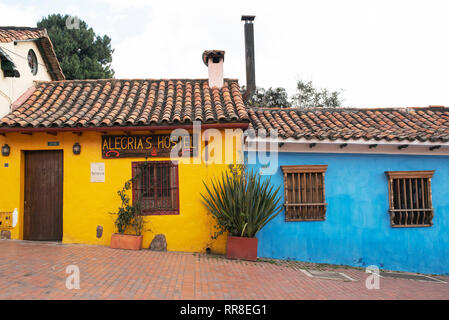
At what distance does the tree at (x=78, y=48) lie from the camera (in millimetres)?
21438

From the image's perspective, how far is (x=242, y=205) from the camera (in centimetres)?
751

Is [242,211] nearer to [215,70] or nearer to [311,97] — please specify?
[215,70]

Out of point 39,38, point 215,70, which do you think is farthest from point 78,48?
point 215,70

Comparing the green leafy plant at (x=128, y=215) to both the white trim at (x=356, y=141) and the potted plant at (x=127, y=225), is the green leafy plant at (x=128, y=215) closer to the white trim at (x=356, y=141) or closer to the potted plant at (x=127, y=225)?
the potted plant at (x=127, y=225)

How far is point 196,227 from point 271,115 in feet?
13.3

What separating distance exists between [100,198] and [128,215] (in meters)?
0.98

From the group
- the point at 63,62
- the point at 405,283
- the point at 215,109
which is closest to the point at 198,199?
the point at 215,109

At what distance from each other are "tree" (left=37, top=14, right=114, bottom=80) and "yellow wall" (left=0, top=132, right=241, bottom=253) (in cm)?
1470

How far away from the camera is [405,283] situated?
7.25 meters

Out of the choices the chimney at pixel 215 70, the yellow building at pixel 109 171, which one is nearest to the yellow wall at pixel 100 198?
the yellow building at pixel 109 171

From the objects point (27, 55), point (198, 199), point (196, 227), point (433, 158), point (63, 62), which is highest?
point (63, 62)

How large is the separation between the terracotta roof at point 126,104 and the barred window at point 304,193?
6.34 ft
